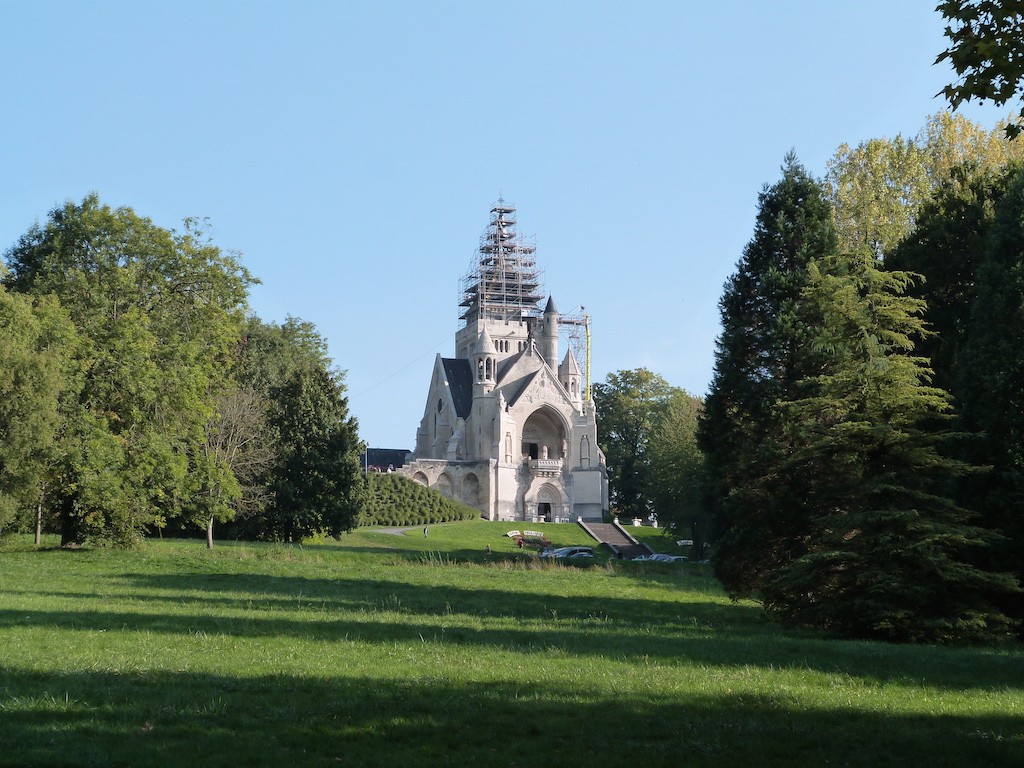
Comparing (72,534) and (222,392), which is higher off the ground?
(222,392)

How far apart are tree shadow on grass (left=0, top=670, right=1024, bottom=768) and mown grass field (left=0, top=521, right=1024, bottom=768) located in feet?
0.10

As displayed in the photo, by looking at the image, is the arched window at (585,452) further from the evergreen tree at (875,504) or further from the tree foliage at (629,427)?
the evergreen tree at (875,504)

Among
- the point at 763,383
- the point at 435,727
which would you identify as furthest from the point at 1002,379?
the point at 435,727

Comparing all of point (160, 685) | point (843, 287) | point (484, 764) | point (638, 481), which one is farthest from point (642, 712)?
point (638, 481)

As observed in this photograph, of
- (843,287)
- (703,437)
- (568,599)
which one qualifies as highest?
(843,287)

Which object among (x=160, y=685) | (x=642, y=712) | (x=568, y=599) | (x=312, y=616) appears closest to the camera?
(x=642, y=712)

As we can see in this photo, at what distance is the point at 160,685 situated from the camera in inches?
424

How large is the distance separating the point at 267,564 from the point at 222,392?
11.1m

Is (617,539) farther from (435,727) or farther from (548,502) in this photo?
(435,727)

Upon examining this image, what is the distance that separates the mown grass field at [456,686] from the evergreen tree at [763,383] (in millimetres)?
1898

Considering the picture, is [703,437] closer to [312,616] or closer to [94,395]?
[312,616]

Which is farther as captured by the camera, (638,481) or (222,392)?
(638,481)

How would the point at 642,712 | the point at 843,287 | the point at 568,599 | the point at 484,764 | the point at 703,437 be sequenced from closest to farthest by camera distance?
1. the point at 484,764
2. the point at 642,712
3. the point at 843,287
4. the point at 568,599
5. the point at 703,437

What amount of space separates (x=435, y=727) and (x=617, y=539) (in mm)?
63328
